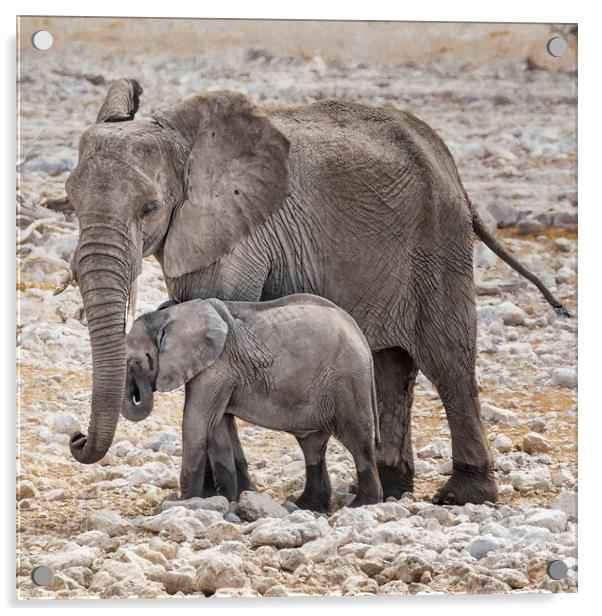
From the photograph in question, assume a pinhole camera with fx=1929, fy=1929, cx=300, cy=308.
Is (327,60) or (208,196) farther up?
(327,60)

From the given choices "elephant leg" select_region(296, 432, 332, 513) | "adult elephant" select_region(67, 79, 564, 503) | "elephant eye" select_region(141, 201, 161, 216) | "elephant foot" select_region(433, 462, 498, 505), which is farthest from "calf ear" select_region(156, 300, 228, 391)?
"elephant foot" select_region(433, 462, 498, 505)

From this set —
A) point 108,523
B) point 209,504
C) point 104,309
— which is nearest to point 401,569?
point 209,504

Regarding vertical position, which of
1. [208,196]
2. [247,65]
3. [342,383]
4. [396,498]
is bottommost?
[396,498]

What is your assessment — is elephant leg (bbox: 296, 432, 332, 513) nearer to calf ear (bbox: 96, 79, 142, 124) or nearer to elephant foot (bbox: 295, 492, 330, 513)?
elephant foot (bbox: 295, 492, 330, 513)

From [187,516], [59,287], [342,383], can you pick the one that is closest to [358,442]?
[342,383]

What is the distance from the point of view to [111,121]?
4.55 metres

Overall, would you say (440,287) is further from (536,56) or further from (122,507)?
(122,507)

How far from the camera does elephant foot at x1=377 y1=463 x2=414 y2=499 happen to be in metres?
5.05

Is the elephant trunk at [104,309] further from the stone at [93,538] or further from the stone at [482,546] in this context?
the stone at [482,546]

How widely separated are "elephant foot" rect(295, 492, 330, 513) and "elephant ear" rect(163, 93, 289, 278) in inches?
25.1

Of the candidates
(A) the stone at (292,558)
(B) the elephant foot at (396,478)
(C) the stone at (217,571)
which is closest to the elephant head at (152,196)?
(C) the stone at (217,571)

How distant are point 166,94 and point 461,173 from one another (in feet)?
2.99

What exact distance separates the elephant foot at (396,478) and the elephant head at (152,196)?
834 mm

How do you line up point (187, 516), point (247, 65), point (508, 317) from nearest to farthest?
point (187, 516), point (247, 65), point (508, 317)
